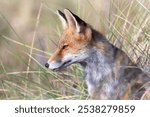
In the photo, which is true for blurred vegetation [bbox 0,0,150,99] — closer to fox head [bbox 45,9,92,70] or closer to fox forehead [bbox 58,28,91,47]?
fox head [bbox 45,9,92,70]

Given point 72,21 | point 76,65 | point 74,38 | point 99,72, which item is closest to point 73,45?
point 74,38

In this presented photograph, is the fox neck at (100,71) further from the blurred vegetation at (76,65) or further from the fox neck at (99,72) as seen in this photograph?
the blurred vegetation at (76,65)

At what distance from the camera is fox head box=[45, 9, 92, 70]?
11.1m

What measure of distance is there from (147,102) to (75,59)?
0.81 meters

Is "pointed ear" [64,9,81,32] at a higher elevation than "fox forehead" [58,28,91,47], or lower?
higher

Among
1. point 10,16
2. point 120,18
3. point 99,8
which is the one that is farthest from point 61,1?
point 120,18

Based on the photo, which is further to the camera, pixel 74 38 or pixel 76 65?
pixel 76 65

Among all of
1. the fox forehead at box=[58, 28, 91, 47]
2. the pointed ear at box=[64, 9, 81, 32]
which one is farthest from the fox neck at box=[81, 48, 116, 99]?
the pointed ear at box=[64, 9, 81, 32]

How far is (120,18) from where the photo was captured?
12023 millimetres

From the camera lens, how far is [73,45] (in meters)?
11.2

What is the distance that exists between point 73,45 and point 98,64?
31 cm

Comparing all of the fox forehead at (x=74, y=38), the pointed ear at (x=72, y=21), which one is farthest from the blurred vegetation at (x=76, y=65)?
the pointed ear at (x=72, y=21)

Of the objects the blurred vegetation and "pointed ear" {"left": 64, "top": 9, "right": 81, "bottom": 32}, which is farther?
the blurred vegetation

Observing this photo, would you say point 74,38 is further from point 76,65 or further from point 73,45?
point 76,65
